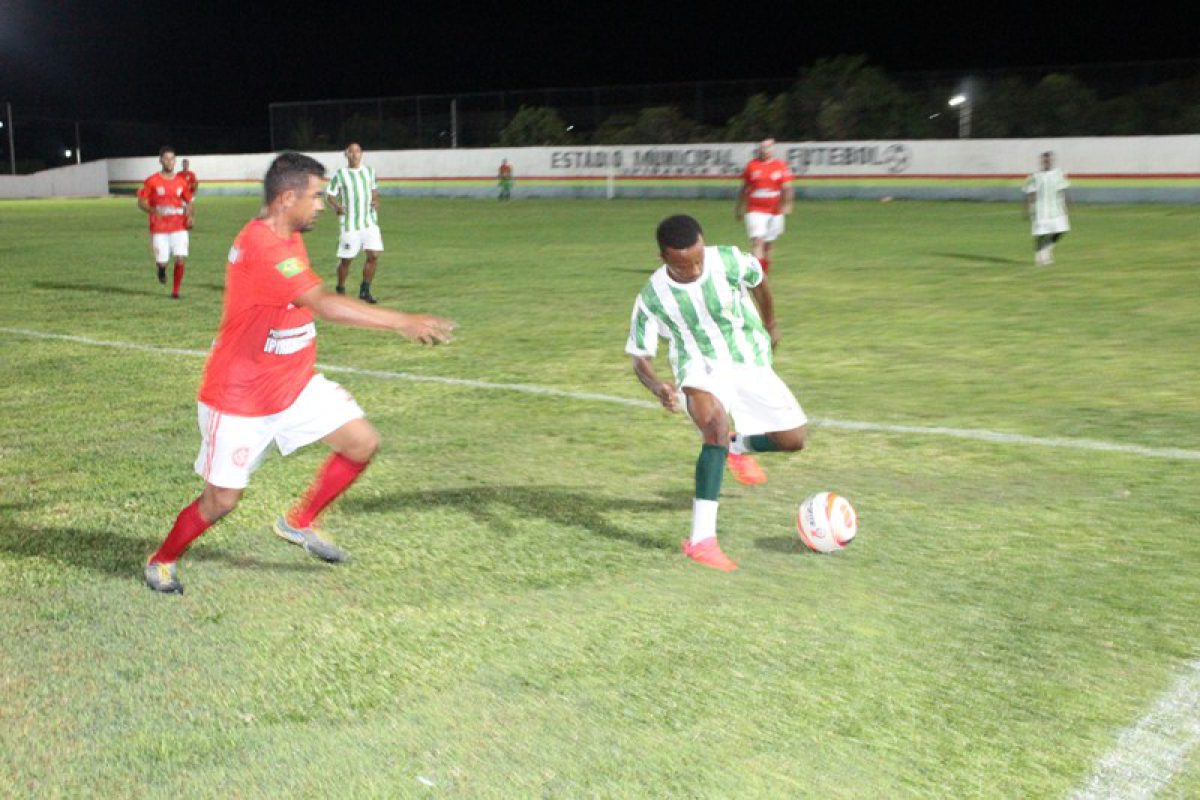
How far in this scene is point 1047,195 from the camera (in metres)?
17.9

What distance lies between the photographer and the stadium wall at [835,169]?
31297 millimetres

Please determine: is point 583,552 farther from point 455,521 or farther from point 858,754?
point 858,754

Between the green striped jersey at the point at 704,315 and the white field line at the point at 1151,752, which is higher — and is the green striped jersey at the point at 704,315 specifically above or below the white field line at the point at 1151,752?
above

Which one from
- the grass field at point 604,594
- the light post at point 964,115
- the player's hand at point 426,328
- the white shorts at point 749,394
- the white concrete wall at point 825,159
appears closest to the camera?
the grass field at point 604,594

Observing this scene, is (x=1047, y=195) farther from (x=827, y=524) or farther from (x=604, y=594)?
(x=604, y=594)

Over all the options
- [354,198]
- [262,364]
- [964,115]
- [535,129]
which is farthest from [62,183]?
[262,364]

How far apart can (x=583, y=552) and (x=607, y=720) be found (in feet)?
5.78

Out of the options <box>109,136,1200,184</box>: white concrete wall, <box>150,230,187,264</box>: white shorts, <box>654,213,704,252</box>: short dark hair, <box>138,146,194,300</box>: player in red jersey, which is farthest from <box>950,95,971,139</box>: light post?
<box>654,213,704,252</box>: short dark hair

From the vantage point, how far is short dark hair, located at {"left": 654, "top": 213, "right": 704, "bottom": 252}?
5.45m

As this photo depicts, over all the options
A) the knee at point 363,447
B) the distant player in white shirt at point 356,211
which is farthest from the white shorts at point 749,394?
the distant player in white shirt at point 356,211

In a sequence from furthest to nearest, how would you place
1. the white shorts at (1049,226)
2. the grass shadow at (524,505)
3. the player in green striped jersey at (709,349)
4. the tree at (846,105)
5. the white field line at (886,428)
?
the tree at (846,105)
the white shorts at (1049,226)
the white field line at (886,428)
the grass shadow at (524,505)
the player in green striped jersey at (709,349)

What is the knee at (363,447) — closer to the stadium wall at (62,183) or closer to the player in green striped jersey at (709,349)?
the player in green striped jersey at (709,349)

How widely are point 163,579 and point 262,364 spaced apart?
96 centimetres

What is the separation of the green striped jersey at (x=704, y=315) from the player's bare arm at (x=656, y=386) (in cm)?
4
